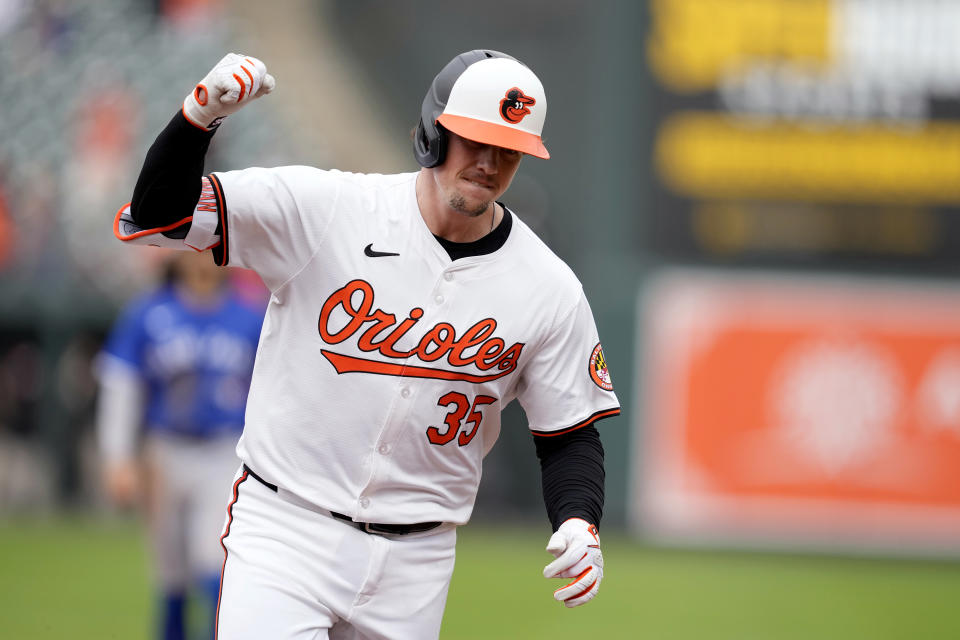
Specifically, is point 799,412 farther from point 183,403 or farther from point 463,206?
point 463,206

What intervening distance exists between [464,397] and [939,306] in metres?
8.55

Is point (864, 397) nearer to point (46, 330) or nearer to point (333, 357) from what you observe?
point (46, 330)

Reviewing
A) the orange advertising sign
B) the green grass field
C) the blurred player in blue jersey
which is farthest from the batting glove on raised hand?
the orange advertising sign

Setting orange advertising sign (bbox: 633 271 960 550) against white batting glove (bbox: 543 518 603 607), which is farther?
orange advertising sign (bbox: 633 271 960 550)

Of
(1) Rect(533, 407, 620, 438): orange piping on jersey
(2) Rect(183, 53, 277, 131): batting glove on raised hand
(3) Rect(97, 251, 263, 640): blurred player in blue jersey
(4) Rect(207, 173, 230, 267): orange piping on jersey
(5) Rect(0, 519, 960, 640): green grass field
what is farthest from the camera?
(5) Rect(0, 519, 960, 640): green grass field

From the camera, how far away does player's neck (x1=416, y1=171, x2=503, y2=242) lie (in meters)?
3.28

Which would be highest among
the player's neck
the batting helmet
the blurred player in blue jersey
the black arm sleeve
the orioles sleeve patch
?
the batting helmet

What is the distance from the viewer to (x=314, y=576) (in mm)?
3139

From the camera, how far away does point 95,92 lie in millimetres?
13070

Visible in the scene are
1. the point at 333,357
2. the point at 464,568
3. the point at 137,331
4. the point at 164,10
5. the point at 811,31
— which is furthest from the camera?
the point at 164,10

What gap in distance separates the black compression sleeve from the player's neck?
1.96 feet

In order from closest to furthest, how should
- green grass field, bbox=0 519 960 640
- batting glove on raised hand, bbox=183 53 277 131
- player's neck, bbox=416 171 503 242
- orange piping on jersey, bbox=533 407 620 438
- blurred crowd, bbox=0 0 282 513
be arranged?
batting glove on raised hand, bbox=183 53 277 131
player's neck, bbox=416 171 503 242
orange piping on jersey, bbox=533 407 620 438
green grass field, bbox=0 519 960 640
blurred crowd, bbox=0 0 282 513

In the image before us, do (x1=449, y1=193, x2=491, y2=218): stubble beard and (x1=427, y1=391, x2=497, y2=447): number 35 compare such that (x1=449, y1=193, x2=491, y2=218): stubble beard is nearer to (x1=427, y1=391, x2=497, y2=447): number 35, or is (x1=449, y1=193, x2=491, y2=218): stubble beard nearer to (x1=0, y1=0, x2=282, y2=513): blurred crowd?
(x1=427, y1=391, x2=497, y2=447): number 35

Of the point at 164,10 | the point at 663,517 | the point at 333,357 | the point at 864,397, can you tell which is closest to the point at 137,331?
the point at 333,357
